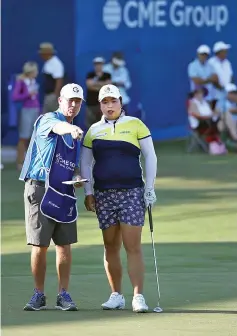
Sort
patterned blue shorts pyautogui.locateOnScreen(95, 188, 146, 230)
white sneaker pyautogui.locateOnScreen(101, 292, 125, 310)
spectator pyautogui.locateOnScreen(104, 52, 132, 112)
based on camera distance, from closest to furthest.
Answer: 1. patterned blue shorts pyautogui.locateOnScreen(95, 188, 146, 230)
2. white sneaker pyautogui.locateOnScreen(101, 292, 125, 310)
3. spectator pyautogui.locateOnScreen(104, 52, 132, 112)

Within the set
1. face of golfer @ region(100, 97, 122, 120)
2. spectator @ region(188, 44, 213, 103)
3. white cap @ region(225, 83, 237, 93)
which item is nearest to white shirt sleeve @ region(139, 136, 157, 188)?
face of golfer @ region(100, 97, 122, 120)

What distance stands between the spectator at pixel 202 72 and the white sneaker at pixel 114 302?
15412 millimetres

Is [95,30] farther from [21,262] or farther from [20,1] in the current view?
[21,262]

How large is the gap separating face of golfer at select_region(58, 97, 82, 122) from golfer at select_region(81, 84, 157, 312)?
210mm

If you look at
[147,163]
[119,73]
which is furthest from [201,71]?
[147,163]

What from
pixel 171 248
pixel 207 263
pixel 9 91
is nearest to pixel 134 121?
pixel 207 263

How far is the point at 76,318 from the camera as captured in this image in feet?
33.3

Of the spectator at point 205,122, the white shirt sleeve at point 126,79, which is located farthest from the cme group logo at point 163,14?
the spectator at point 205,122

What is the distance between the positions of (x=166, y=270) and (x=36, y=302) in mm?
2441

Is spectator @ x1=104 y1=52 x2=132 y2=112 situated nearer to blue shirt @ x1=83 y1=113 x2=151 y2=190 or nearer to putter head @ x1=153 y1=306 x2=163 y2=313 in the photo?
blue shirt @ x1=83 y1=113 x2=151 y2=190

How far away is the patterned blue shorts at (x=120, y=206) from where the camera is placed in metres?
10.5

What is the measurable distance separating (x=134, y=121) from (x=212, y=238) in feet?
15.1

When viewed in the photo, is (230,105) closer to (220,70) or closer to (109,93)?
(220,70)

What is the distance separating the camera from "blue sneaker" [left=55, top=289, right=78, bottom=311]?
10516 millimetres
